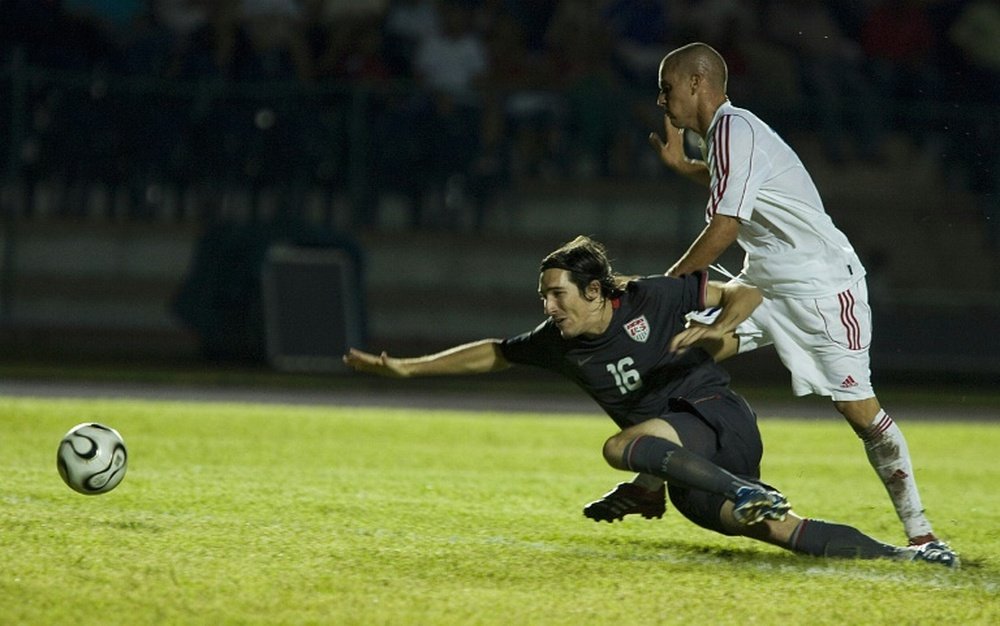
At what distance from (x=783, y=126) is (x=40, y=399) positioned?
29.4 feet

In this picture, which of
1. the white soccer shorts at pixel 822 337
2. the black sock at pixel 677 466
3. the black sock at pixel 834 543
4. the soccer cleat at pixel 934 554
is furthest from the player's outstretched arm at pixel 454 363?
the soccer cleat at pixel 934 554

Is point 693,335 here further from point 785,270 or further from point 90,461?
point 90,461

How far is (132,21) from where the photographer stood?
19344 millimetres

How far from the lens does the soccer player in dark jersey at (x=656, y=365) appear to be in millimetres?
6305

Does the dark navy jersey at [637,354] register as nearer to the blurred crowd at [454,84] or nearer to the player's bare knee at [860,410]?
the player's bare knee at [860,410]

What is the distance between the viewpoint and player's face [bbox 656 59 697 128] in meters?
6.80

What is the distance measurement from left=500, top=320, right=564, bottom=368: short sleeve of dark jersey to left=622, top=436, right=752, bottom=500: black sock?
0.66 m

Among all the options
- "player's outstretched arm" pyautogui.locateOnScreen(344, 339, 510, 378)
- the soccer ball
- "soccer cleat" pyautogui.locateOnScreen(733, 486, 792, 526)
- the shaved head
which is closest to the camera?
"soccer cleat" pyautogui.locateOnScreen(733, 486, 792, 526)

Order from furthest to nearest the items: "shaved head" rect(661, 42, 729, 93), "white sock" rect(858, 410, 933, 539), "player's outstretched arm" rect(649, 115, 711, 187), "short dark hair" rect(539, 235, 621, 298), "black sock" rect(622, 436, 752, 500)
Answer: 1. "player's outstretched arm" rect(649, 115, 711, 187)
2. "shaved head" rect(661, 42, 729, 93)
3. "white sock" rect(858, 410, 933, 539)
4. "short dark hair" rect(539, 235, 621, 298)
5. "black sock" rect(622, 436, 752, 500)

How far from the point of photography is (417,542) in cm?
655

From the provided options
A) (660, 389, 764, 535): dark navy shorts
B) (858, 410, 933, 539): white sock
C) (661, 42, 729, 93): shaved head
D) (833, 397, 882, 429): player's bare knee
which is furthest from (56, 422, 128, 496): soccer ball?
(858, 410, 933, 539): white sock

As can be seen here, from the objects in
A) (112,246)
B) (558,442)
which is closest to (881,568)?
(558,442)

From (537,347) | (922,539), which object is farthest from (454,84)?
(922,539)

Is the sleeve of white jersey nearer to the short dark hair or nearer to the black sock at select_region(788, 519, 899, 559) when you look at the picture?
the short dark hair
